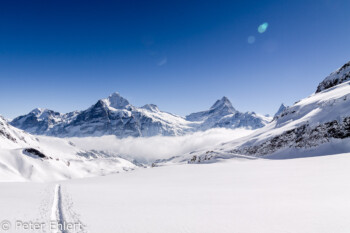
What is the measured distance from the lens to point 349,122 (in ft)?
155

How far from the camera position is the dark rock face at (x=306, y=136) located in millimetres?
47656

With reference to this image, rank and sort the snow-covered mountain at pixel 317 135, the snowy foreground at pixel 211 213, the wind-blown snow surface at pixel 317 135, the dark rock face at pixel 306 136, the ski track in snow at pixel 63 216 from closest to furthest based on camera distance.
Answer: the snowy foreground at pixel 211 213
the ski track in snow at pixel 63 216
the snow-covered mountain at pixel 317 135
the wind-blown snow surface at pixel 317 135
the dark rock face at pixel 306 136

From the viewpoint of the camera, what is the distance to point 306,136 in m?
54.3

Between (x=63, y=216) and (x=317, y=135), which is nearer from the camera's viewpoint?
(x=63, y=216)

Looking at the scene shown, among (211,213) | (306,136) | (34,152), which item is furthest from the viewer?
(34,152)

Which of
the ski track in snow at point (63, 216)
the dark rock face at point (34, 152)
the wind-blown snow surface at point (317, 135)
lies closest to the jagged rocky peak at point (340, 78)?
the wind-blown snow surface at point (317, 135)

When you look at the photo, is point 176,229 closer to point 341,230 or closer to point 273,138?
point 341,230

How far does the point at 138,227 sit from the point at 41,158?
211395 mm

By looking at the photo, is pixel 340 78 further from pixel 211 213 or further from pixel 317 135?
pixel 211 213

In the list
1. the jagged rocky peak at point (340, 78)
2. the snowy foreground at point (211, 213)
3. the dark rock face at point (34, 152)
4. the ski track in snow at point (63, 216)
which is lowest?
the snowy foreground at point (211, 213)

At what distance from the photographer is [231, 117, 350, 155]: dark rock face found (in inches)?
1876

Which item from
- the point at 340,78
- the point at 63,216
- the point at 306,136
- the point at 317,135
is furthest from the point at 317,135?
the point at 63,216

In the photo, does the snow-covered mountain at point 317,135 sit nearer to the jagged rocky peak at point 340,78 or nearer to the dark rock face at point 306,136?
the dark rock face at point 306,136

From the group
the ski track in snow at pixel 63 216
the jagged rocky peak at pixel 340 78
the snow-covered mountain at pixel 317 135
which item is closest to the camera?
the ski track in snow at pixel 63 216
